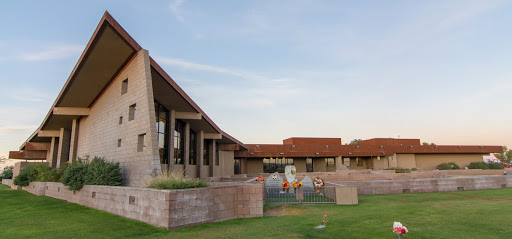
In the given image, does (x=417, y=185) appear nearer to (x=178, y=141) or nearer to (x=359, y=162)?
(x=178, y=141)

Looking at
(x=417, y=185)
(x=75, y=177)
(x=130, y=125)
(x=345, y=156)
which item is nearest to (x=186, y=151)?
(x=130, y=125)

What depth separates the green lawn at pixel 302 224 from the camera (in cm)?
800

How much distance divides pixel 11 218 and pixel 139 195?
18.1ft

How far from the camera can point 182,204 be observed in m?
9.16

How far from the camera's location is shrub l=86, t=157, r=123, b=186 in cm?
1564

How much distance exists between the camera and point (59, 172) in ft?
72.3

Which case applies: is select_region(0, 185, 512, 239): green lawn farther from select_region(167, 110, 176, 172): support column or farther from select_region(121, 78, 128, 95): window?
select_region(167, 110, 176, 172): support column

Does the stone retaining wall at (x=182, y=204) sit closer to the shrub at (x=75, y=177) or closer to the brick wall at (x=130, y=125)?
the brick wall at (x=130, y=125)

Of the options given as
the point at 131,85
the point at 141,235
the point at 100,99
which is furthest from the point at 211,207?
the point at 100,99

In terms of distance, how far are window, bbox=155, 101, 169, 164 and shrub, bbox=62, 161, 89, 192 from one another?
673cm

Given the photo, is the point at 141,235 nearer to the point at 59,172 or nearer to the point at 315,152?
the point at 59,172

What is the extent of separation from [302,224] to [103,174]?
1199 cm

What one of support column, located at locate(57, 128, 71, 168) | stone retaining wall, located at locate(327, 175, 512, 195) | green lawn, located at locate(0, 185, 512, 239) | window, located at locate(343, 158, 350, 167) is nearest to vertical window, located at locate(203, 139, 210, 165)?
support column, located at locate(57, 128, 71, 168)

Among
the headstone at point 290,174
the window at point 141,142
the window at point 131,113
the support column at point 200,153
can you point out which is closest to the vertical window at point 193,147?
the support column at point 200,153
